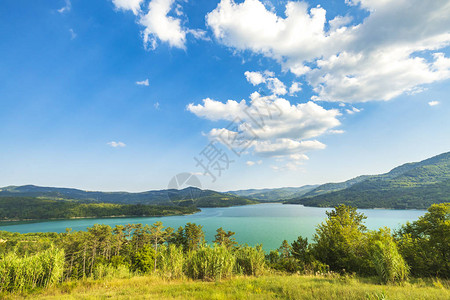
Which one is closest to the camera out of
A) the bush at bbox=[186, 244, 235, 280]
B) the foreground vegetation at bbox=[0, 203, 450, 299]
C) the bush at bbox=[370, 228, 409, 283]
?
the foreground vegetation at bbox=[0, 203, 450, 299]

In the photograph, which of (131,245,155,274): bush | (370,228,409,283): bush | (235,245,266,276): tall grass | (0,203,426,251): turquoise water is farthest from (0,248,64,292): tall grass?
(0,203,426,251): turquoise water

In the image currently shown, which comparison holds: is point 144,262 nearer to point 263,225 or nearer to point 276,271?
point 276,271

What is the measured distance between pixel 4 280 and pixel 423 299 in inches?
648

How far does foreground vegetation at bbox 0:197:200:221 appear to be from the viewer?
156m

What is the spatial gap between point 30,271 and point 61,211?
208227mm

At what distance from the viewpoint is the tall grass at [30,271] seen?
8.84 m

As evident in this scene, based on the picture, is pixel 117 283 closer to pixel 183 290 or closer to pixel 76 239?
pixel 183 290

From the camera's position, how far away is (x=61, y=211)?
16312cm

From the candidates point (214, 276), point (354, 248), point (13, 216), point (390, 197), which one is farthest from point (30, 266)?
point (390, 197)

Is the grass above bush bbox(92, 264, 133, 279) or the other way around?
above

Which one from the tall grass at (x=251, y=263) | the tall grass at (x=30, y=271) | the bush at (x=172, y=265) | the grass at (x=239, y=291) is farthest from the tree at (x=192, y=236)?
the grass at (x=239, y=291)

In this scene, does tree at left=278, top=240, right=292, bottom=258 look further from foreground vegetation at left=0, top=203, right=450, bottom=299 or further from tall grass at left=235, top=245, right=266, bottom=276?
tall grass at left=235, top=245, right=266, bottom=276

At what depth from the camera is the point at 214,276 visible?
9.64m

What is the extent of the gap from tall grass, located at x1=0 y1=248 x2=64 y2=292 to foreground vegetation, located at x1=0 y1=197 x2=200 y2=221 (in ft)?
571
